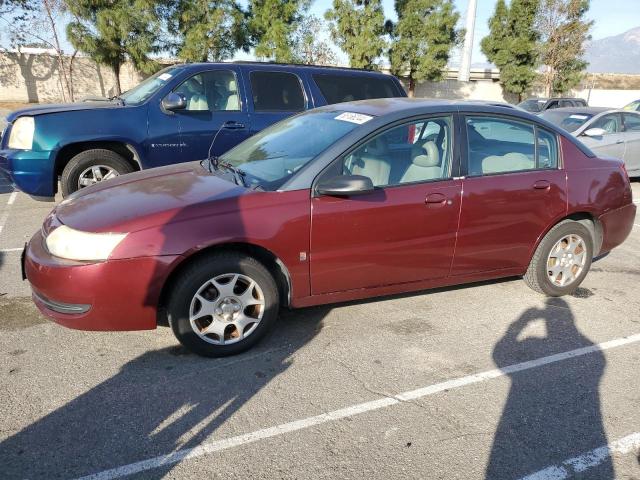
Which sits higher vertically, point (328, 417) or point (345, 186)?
point (345, 186)

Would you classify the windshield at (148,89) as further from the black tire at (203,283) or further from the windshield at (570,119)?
the windshield at (570,119)

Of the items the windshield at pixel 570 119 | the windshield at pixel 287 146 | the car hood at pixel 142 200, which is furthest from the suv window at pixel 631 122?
the car hood at pixel 142 200

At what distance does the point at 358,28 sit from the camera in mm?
25375

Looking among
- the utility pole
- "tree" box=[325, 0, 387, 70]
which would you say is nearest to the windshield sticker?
"tree" box=[325, 0, 387, 70]

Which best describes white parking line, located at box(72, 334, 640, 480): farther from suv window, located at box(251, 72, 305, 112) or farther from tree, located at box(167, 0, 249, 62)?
tree, located at box(167, 0, 249, 62)

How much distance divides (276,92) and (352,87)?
1.09 metres

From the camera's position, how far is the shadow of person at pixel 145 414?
2.38 m

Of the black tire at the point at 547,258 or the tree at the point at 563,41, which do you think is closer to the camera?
the black tire at the point at 547,258

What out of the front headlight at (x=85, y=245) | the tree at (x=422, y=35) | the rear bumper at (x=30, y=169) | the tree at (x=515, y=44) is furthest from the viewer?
the tree at (x=515, y=44)

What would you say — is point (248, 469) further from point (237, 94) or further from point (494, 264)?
point (237, 94)

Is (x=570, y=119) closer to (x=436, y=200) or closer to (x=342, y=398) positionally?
(x=436, y=200)

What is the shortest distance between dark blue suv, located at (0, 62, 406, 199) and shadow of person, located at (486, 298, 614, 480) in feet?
12.5

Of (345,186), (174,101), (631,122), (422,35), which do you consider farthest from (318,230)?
(422,35)

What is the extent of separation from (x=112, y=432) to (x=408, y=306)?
2412 millimetres
